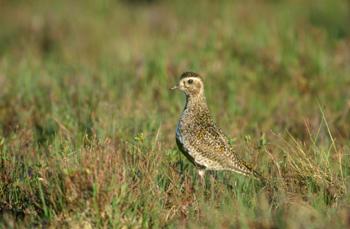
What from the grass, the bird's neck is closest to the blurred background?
the grass

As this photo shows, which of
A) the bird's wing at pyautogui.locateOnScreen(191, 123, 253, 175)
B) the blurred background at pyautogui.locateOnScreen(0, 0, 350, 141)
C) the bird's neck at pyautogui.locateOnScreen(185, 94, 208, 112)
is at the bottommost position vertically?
the blurred background at pyautogui.locateOnScreen(0, 0, 350, 141)

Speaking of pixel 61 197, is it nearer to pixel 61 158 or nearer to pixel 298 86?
pixel 61 158

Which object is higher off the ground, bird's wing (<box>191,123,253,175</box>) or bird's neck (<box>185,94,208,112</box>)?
bird's neck (<box>185,94,208,112</box>)

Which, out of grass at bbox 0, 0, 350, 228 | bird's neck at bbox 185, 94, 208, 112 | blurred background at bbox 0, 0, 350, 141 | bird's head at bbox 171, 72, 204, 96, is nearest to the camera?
grass at bbox 0, 0, 350, 228

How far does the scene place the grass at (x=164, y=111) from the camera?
570 centimetres

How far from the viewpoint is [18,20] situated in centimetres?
1568

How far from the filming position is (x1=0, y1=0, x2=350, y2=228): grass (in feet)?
18.7

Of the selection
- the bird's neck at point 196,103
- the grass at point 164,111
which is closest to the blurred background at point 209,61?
the grass at point 164,111

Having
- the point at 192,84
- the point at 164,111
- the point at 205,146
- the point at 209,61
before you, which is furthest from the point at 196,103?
the point at 209,61

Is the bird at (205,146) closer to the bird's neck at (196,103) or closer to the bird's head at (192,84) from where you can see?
the bird's neck at (196,103)

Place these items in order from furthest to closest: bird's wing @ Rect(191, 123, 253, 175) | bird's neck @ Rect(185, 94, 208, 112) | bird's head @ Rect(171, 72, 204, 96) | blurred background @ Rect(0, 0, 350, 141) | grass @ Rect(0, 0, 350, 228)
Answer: blurred background @ Rect(0, 0, 350, 141), bird's head @ Rect(171, 72, 204, 96), bird's neck @ Rect(185, 94, 208, 112), bird's wing @ Rect(191, 123, 253, 175), grass @ Rect(0, 0, 350, 228)

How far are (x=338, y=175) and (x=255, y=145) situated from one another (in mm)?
1064

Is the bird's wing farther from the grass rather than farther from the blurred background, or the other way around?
the blurred background

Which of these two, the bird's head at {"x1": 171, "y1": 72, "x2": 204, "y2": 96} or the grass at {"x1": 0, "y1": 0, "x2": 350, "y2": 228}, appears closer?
the grass at {"x1": 0, "y1": 0, "x2": 350, "y2": 228}
